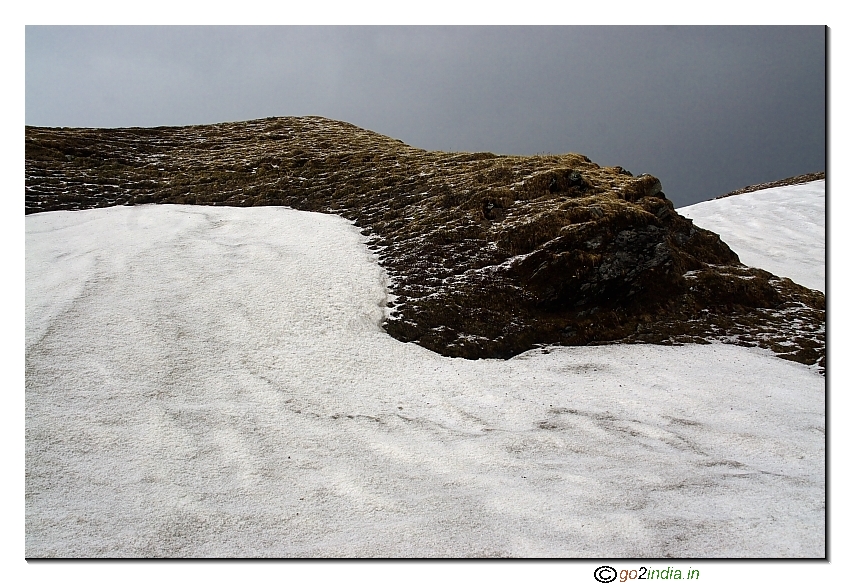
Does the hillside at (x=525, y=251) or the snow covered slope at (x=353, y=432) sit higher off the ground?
the hillside at (x=525, y=251)

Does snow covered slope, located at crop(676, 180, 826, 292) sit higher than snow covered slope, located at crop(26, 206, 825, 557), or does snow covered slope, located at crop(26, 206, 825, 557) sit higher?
snow covered slope, located at crop(676, 180, 826, 292)

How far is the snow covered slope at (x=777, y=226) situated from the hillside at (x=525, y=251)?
5222 mm

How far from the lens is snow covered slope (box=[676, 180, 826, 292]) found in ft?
52.9

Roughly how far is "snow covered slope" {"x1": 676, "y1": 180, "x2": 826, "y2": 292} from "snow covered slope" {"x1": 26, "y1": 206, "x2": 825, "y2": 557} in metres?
8.40

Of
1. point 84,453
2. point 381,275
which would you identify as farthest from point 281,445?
point 381,275

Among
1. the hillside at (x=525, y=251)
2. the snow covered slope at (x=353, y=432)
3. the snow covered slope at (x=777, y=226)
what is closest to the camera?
the snow covered slope at (x=353, y=432)

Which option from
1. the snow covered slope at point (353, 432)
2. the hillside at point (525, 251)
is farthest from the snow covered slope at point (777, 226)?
the snow covered slope at point (353, 432)

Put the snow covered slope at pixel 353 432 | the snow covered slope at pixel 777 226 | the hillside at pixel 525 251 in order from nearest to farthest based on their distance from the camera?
the snow covered slope at pixel 353 432 < the hillside at pixel 525 251 < the snow covered slope at pixel 777 226

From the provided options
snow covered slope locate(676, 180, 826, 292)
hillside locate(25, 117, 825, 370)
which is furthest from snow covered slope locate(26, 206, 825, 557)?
snow covered slope locate(676, 180, 826, 292)

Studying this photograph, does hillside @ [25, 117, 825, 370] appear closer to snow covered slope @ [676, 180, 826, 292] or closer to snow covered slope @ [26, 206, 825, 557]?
snow covered slope @ [26, 206, 825, 557]

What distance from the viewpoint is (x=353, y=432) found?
6680 millimetres

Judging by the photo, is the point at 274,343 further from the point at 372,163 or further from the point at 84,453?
the point at 372,163

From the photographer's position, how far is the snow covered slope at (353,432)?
16.1 ft

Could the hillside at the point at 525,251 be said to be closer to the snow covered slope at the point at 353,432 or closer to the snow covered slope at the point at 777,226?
the snow covered slope at the point at 353,432
